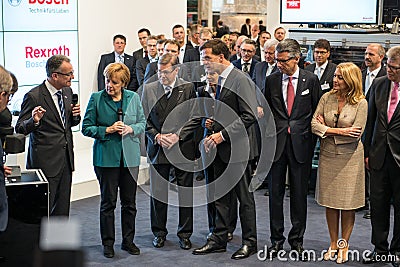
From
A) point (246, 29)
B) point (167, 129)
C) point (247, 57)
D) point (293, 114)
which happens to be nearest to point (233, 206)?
point (167, 129)

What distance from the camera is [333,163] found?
4.30 metres

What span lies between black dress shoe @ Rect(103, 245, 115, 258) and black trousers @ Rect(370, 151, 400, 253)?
6.18ft

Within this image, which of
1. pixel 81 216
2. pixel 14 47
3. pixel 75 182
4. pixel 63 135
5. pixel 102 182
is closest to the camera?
pixel 63 135

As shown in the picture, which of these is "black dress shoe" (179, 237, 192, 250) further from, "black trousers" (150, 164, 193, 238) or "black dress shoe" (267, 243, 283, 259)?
"black dress shoe" (267, 243, 283, 259)

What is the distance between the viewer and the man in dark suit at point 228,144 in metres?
4.41

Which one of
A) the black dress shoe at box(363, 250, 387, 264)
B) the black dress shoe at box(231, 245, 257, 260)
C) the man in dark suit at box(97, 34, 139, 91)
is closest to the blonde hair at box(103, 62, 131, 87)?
the black dress shoe at box(231, 245, 257, 260)

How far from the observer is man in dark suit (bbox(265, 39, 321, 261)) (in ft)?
14.4

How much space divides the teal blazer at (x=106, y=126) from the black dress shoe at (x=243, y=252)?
995 mm

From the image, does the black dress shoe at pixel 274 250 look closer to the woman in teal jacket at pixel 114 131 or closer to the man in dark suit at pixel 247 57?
the woman in teal jacket at pixel 114 131

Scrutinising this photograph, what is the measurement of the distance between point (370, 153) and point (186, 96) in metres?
1.40

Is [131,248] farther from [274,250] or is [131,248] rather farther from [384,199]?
[384,199]

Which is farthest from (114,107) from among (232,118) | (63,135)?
(232,118)

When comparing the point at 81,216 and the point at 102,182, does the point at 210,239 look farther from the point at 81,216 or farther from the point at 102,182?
the point at 81,216

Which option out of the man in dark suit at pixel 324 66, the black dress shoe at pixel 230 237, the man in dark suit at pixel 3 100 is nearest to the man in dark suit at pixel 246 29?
the man in dark suit at pixel 324 66
